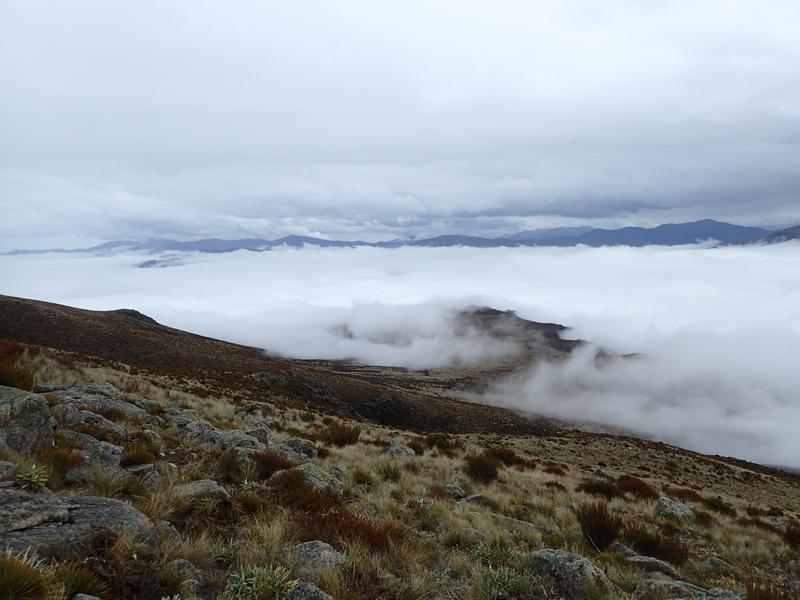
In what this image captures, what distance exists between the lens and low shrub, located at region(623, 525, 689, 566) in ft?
26.4

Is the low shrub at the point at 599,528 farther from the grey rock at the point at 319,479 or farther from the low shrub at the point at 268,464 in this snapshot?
the low shrub at the point at 268,464

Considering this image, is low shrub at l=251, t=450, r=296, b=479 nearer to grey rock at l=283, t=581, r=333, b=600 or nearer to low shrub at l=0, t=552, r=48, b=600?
grey rock at l=283, t=581, r=333, b=600

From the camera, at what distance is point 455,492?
11469mm

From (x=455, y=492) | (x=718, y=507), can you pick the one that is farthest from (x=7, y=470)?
(x=718, y=507)

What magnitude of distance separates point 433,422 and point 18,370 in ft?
201

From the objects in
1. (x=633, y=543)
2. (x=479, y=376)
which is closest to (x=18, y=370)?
(x=633, y=543)

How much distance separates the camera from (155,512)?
17.8 ft

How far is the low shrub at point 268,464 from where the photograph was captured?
8.69 meters

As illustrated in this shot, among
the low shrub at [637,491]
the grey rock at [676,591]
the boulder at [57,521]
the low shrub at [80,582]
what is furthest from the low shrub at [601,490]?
the low shrub at [80,582]

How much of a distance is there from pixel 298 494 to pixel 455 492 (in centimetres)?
546

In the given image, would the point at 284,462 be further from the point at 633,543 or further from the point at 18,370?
the point at 18,370

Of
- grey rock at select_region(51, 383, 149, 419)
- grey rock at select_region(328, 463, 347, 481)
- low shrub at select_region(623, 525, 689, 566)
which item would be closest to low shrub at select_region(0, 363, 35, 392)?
grey rock at select_region(51, 383, 149, 419)

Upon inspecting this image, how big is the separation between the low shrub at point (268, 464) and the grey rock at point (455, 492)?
4.29m

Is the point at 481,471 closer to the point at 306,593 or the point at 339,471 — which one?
the point at 339,471
